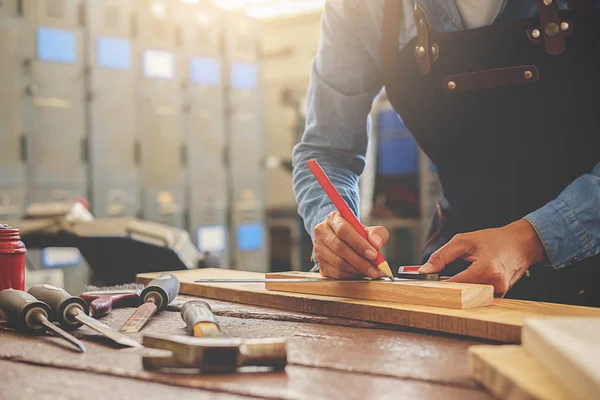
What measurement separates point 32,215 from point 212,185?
9.27 feet

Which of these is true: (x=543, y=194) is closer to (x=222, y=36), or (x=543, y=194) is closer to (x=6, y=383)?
(x=6, y=383)

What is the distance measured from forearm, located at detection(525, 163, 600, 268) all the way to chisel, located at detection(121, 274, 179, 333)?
2.27ft

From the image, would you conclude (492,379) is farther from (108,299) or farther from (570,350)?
(108,299)

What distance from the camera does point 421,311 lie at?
999 millimetres

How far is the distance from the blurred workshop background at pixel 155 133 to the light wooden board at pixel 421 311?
7.81ft

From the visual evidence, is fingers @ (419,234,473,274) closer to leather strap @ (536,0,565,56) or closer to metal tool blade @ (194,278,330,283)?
metal tool blade @ (194,278,330,283)

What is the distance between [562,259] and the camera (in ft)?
3.82

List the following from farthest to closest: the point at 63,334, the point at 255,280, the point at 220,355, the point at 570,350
Answer: the point at 255,280 → the point at 63,334 → the point at 220,355 → the point at 570,350

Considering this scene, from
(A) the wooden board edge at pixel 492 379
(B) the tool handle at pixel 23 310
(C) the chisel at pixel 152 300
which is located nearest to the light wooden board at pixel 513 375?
(A) the wooden board edge at pixel 492 379

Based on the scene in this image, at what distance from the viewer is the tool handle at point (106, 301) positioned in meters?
1.13

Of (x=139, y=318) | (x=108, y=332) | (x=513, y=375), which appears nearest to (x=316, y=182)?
(x=139, y=318)

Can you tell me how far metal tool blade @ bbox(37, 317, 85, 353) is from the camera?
869 millimetres

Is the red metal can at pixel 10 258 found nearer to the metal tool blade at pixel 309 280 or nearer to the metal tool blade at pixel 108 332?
the metal tool blade at pixel 108 332

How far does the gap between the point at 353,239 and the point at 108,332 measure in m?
0.48
